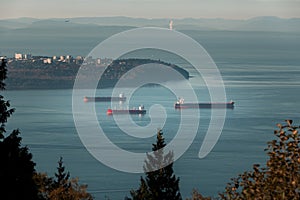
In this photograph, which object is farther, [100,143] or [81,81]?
[81,81]

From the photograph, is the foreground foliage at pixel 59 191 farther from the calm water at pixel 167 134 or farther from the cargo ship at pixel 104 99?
the cargo ship at pixel 104 99

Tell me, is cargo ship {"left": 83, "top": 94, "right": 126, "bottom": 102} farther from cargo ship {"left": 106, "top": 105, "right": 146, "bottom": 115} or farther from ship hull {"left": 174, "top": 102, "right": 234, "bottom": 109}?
cargo ship {"left": 106, "top": 105, "right": 146, "bottom": 115}

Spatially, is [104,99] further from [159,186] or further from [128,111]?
[159,186]

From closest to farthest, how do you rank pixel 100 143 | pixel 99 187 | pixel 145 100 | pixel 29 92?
1. pixel 99 187
2. pixel 100 143
3. pixel 145 100
4. pixel 29 92

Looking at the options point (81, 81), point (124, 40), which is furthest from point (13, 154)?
point (124, 40)

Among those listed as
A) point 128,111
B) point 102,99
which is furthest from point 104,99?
point 128,111

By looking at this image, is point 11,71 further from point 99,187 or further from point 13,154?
point 13,154

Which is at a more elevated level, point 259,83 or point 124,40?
point 124,40

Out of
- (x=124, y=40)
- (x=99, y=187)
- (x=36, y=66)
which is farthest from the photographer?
(x=124, y=40)

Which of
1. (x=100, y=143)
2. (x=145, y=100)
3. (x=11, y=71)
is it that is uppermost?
(x=11, y=71)
